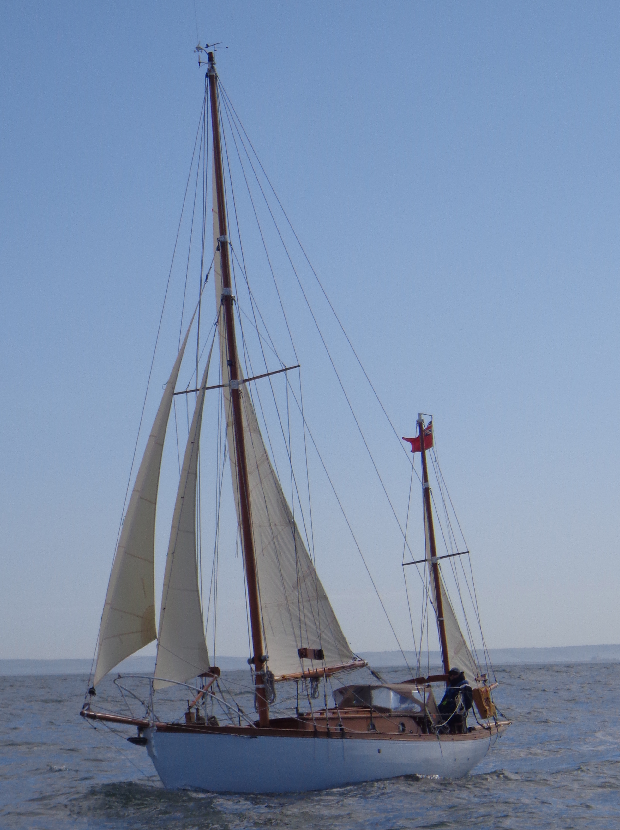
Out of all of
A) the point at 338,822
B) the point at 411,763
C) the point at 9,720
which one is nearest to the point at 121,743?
the point at 9,720

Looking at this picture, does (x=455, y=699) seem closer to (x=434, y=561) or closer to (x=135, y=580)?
(x=434, y=561)

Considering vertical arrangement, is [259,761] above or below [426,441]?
below

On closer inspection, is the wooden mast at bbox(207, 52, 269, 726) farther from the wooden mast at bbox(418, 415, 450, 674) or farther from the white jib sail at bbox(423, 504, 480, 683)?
the white jib sail at bbox(423, 504, 480, 683)

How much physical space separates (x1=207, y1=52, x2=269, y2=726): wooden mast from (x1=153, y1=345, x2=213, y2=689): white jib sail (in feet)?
5.18

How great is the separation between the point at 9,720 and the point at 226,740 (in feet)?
104

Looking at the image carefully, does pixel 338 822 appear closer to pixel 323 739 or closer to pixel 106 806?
pixel 323 739

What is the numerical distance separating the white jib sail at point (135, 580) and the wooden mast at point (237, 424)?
2.59m

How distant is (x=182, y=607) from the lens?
65.1 feet

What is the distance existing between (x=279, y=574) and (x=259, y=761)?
475 centimetres

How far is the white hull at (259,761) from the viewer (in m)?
19.1

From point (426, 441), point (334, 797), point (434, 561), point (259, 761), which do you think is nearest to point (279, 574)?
point (259, 761)

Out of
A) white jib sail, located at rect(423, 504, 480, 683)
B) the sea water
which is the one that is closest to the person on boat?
the sea water

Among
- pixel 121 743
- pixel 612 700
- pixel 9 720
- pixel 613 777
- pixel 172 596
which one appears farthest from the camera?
pixel 612 700

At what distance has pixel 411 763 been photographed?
21.8 m
